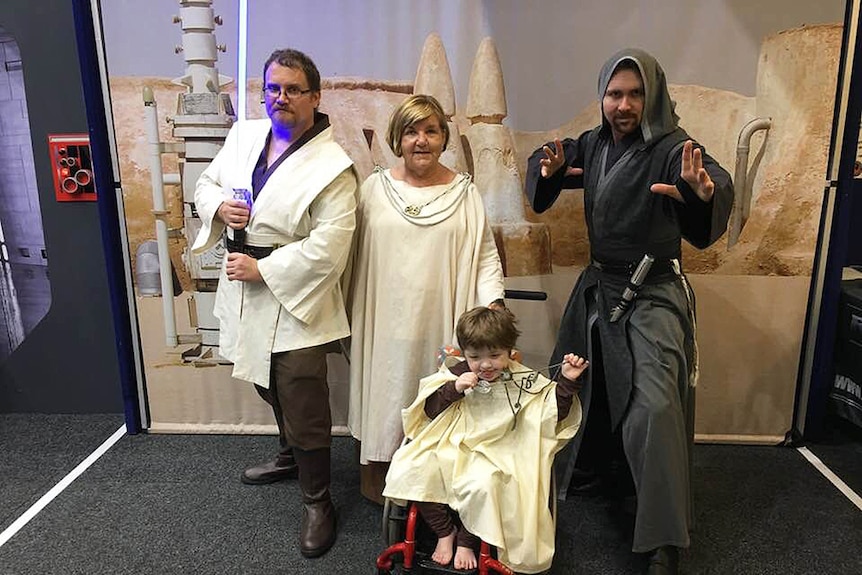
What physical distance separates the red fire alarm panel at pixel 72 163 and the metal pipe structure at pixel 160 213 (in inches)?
14.2

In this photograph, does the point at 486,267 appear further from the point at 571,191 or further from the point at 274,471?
the point at 274,471

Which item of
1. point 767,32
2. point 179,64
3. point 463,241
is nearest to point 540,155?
point 463,241

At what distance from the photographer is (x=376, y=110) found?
2.51 metres

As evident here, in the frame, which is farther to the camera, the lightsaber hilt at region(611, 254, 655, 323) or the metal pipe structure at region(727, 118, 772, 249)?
the metal pipe structure at region(727, 118, 772, 249)

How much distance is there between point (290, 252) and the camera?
1.93 metres

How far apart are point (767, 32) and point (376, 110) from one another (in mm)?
1479

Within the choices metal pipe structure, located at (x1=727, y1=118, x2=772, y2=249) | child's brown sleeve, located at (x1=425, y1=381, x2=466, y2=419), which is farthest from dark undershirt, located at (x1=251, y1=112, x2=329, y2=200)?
metal pipe structure, located at (x1=727, y1=118, x2=772, y2=249)

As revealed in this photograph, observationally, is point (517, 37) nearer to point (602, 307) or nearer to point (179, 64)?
point (602, 307)

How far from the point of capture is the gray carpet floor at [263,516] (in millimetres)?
Answer: 2012

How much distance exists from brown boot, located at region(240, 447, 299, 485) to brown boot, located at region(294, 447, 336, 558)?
0.33 metres

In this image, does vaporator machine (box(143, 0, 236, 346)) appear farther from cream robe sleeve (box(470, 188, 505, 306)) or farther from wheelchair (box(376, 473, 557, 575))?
wheelchair (box(376, 473, 557, 575))

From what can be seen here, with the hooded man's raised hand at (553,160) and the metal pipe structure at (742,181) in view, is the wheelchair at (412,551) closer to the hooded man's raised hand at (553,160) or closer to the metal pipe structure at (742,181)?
the hooded man's raised hand at (553,160)

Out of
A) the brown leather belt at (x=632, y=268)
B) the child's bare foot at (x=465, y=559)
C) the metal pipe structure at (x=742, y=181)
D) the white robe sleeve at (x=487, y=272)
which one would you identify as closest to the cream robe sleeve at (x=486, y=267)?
the white robe sleeve at (x=487, y=272)

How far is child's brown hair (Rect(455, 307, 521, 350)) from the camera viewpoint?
1.72 metres
